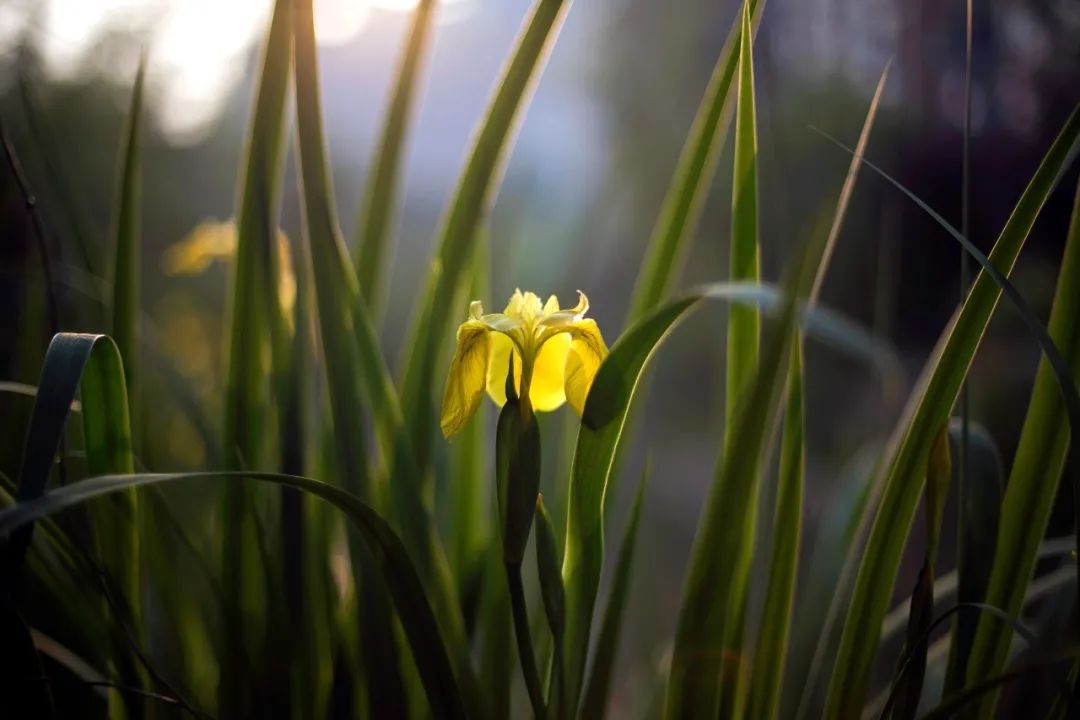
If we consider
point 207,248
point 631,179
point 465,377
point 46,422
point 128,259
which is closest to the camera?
point 46,422

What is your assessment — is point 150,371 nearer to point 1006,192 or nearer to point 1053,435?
point 1053,435

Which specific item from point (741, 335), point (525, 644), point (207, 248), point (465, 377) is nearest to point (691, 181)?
point (741, 335)

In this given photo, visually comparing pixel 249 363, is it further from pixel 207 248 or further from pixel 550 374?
pixel 207 248

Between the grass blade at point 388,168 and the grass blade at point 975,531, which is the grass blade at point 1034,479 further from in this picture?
the grass blade at point 388,168

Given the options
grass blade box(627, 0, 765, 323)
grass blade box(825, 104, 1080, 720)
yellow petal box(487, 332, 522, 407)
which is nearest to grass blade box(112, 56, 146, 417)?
yellow petal box(487, 332, 522, 407)

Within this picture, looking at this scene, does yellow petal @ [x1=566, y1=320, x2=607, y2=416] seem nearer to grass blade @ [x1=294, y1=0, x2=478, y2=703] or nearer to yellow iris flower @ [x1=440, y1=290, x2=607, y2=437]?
yellow iris flower @ [x1=440, y1=290, x2=607, y2=437]
